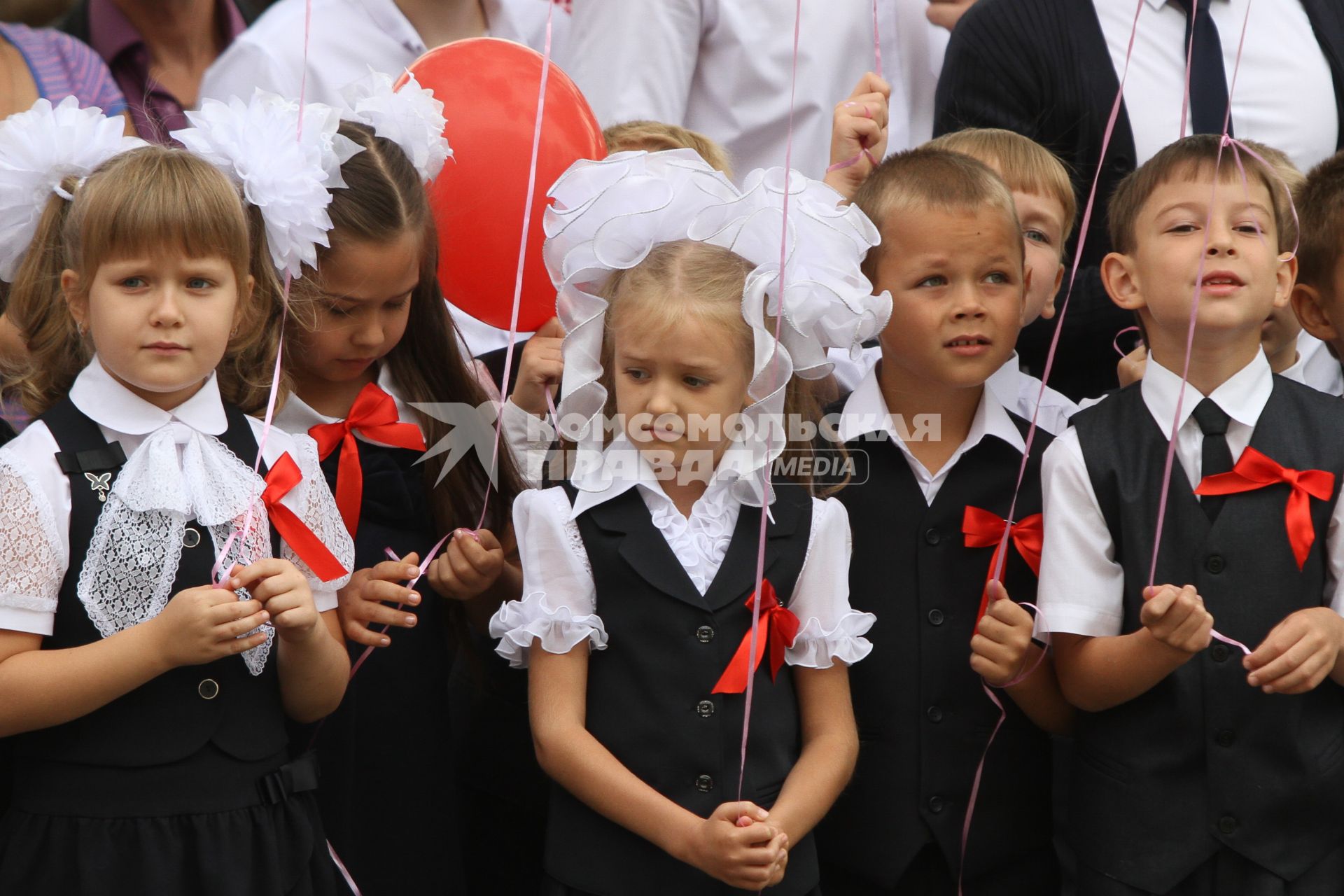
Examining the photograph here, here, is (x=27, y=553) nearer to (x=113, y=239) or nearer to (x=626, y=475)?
(x=113, y=239)

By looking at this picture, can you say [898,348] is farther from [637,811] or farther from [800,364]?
[637,811]

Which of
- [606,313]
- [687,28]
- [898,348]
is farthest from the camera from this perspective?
[687,28]

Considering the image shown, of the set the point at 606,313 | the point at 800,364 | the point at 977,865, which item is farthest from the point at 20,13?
the point at 977,865

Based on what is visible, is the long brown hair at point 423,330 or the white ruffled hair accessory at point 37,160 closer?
the white ruffled hair accessory at point 37,160

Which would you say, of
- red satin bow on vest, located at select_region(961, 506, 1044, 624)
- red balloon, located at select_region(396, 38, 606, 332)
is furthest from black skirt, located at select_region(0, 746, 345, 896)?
red satin bow on vest, located at select_region(961, 506, 1044, 624)

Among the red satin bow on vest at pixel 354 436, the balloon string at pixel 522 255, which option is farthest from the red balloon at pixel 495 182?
the red satin bow on vest at pixel 354 436

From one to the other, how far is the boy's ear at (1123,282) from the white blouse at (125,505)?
4.20ft

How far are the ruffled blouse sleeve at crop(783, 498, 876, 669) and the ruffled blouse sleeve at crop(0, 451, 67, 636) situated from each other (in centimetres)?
100

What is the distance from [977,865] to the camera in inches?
91.7

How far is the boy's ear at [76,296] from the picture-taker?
203 cm

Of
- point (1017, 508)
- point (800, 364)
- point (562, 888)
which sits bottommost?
point (562, 888)

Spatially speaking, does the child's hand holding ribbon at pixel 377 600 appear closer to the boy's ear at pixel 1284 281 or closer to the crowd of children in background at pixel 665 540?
the crowd of children in background at pixel 665 540

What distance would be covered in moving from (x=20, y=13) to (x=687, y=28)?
5.23ft

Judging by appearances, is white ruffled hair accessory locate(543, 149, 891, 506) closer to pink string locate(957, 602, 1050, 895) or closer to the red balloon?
the red balloon
